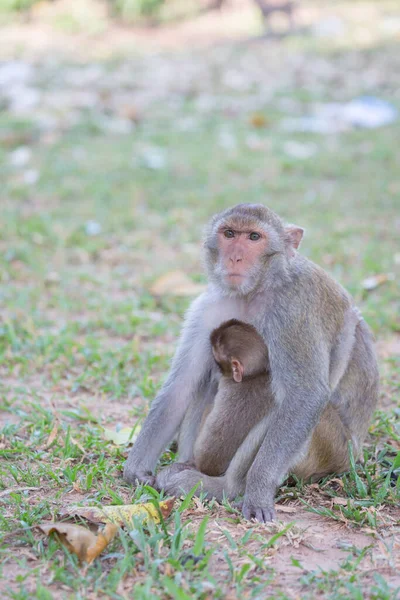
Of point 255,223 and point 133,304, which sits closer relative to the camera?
point 255,223

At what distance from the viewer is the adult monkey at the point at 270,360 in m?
3.48

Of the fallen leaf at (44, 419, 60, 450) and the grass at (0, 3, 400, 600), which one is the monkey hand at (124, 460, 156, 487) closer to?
the grass at (0, 3, 400, 600)

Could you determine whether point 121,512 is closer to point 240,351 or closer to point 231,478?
point 231,478

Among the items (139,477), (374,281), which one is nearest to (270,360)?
(139,477)

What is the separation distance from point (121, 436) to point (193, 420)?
0.47 meters

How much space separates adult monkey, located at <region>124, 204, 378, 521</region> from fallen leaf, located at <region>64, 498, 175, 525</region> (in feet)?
1.08

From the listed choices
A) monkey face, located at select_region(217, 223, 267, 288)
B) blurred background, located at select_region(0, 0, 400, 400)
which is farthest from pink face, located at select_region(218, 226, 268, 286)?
blurred background, located at select_region(0, 0, 400, 400)

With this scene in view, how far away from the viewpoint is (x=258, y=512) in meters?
3.31

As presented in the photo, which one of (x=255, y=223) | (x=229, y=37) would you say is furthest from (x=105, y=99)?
(x=255, y=223)

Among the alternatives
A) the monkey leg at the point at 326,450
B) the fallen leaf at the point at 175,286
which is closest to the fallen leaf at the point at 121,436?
the monkey leg at the point at 326,450

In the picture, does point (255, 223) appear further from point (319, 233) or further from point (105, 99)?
point (105, 99)

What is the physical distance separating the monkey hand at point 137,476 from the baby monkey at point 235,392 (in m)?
0.26

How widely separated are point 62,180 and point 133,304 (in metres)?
3.37

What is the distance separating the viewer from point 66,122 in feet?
36.3
